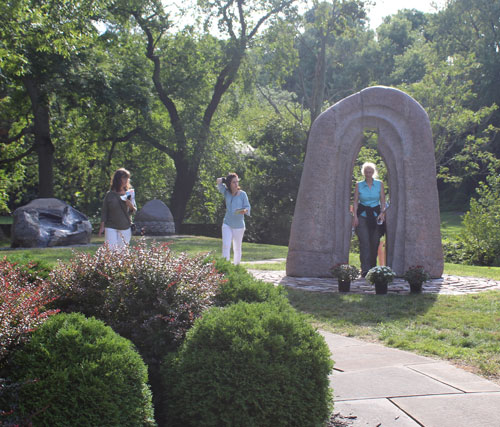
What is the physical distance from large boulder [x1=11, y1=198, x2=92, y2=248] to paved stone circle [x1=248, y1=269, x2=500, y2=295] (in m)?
8.17

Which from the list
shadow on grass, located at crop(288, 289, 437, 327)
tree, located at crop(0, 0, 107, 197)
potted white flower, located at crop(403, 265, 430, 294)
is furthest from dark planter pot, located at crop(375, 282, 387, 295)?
tree, located at crop(0, 0, 107, 197)

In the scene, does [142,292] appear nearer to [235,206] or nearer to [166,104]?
[235,206]

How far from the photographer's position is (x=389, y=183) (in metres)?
10.4

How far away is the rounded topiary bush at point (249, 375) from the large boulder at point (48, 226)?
1376 centimetres

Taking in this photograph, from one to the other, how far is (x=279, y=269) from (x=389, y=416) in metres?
8.34

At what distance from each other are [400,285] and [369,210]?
151 cm

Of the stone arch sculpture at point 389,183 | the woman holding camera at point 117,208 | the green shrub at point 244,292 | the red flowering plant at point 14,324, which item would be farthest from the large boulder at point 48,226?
the red flowering plant at point 14,324

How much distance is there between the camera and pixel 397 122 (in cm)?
1023

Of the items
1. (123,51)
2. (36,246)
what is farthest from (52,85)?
(123,51)

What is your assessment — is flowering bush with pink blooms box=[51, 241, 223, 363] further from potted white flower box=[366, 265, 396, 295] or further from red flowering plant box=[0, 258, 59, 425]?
potted white flower box=[366, 265, 396, 295]

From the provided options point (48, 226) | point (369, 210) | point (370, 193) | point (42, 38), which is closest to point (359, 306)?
point (369, 210)

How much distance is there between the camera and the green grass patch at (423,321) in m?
5.25

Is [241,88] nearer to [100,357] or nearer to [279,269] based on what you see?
[279,269]

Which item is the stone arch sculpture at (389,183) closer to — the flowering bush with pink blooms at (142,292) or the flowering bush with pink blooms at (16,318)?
the flowering bush with pink blooms at (142,292)
